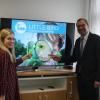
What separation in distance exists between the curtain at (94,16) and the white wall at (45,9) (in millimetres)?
153

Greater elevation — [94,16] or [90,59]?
[94,16]

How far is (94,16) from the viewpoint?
4.40 meters

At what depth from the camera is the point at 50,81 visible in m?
4.20

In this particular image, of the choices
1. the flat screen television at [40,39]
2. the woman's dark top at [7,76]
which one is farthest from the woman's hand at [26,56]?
the woman's dark top at [7,76]

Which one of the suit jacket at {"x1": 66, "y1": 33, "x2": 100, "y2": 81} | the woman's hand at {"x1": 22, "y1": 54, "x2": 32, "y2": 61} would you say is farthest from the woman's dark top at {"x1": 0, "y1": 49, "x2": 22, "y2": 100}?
the suit jacket at {"x1": 66, "y1": 33, "x2": 100, "y2": 81}

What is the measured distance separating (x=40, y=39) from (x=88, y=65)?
35.0 inches

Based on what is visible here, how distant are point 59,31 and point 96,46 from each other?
Result: 779 mm

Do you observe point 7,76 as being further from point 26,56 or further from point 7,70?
point 26,56

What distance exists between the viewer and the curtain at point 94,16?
14.2ft

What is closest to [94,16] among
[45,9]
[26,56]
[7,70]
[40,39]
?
[45,9]

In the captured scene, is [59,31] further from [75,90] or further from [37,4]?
[75,90]

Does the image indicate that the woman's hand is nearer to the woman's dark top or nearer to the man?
the woman's dark top

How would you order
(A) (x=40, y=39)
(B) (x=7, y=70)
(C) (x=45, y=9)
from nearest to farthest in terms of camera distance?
(B) (x=7, y=70) → (A) (x=40, y=39) → (C) (x=45, y=9)

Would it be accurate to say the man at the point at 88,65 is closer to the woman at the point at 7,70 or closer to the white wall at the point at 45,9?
the white wall at the point at 45,9
